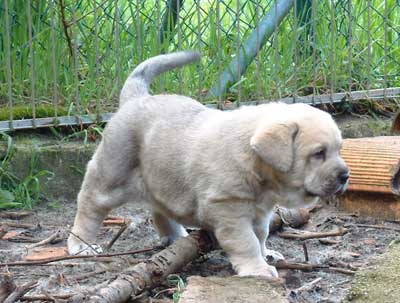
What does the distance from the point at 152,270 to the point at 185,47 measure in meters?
2.97

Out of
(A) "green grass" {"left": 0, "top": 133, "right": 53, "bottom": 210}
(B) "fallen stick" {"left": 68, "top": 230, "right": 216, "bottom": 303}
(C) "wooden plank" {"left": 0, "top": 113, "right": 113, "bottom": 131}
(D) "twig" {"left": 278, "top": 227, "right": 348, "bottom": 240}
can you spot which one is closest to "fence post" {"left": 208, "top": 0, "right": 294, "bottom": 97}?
(C) "wooden plank" {"left": 0, "top": 113, "right": 113, "bottom": 131}

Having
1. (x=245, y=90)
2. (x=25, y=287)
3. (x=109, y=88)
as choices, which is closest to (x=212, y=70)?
(x=245, y=90)

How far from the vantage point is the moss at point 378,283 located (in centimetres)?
381

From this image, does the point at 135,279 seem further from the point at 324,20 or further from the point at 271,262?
the point at 324,20

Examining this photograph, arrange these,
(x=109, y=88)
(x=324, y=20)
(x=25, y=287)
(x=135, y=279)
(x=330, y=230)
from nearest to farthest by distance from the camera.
→ 1. (x=25, y=287)
2. (x=135, y=279)
3. (x=330, y=230)
4. (x=109, y=88)
5. (x=324, y=20)

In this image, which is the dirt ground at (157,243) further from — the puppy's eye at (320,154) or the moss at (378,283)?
the puppy's eye at (320,154)

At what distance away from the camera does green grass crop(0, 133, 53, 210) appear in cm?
591

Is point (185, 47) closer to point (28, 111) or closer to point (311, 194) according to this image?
point (28, 111)

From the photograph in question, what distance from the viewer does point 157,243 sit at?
5219 mm

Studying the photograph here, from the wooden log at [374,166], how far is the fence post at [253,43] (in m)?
1.20

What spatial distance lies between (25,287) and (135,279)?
1.96 feet

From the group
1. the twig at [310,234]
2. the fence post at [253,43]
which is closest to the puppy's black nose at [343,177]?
the twig at [310,234]

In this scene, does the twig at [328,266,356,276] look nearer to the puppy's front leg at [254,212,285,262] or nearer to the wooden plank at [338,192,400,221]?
the puppy's front leg at [254,212,285,262]

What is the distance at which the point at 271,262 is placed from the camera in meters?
4.68
